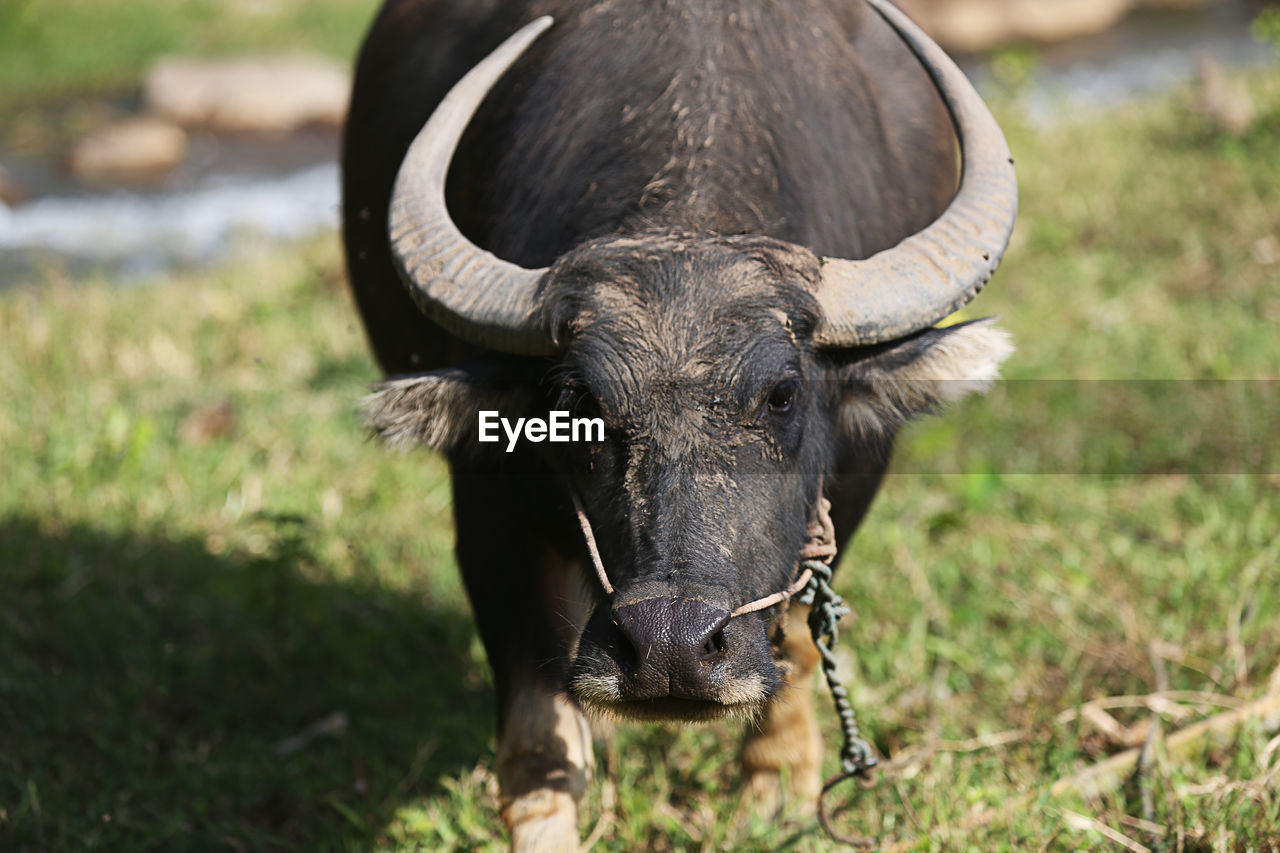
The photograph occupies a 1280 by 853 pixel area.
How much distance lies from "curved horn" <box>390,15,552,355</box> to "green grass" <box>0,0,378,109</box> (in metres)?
11.6

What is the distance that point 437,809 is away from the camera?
2959 millimetres

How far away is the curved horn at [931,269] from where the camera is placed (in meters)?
2.29

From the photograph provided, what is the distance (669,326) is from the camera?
2.18 meters

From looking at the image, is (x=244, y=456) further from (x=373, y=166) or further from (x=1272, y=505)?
(x=1272, y=505)

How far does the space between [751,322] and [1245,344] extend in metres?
3.48

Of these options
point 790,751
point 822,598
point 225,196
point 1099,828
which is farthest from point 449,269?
point 225,196

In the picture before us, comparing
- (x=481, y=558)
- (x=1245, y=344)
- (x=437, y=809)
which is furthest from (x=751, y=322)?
(x=1245, y=344)

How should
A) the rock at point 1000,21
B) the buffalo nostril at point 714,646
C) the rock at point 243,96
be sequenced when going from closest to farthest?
the buffalo nostril at point 714,646 < the rock at point 243,96 < the rock at point 1000,21

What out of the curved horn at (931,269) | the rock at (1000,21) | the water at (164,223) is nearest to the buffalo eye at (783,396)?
the curved horn at (931,269)

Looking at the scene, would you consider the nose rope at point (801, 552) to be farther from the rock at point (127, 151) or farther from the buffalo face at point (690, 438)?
the rock at point (127, 151)

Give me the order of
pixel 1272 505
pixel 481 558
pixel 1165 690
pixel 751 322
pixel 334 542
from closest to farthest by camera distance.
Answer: pixel 751 322
pixel 481 558
pixel 1165 690
pixel 1272 505
pixel 334 542

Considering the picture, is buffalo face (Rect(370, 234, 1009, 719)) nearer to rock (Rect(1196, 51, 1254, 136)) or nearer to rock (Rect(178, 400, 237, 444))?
rock (Rect(178, 400, 237, 444))

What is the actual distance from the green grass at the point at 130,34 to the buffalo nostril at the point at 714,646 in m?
12.5

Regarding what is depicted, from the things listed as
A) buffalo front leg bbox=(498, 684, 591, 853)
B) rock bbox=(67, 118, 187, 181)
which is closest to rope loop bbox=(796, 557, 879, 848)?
buffalo front leg bbox=(498, 684, 591, 853)
